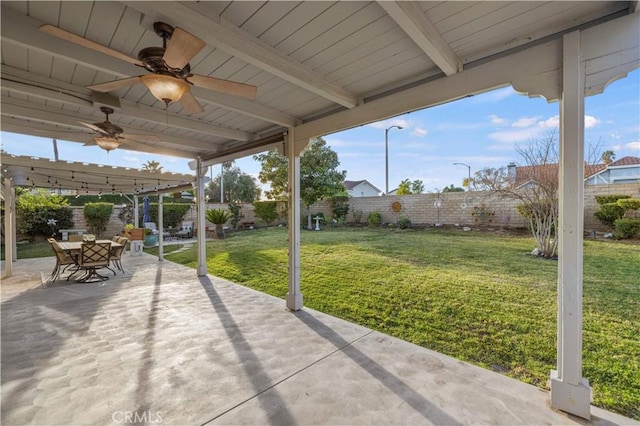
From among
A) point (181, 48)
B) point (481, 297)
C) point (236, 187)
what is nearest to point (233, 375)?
point (181, 48)

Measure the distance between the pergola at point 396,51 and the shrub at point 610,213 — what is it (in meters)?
8.54

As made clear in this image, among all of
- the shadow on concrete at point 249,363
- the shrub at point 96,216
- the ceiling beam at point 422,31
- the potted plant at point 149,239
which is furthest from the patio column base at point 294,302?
the shrub at point 96,216

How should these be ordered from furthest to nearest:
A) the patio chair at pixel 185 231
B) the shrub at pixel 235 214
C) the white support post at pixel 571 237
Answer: the shrub at pixel 235 214
the patio chair at pixel 185 231
the white support post at pixel 571 237

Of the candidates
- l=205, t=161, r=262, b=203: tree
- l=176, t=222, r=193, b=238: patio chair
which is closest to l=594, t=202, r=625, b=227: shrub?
l=176, t=222, r=193, b=238: patio chair

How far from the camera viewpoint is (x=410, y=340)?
302cm

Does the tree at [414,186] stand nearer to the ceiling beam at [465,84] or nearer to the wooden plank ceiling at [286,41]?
the ceiling beam at [465,84]

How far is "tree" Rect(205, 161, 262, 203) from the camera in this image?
23984 mm

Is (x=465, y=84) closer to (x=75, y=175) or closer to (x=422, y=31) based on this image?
(x=422, y=31)

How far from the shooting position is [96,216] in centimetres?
1175

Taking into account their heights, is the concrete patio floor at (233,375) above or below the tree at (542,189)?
below

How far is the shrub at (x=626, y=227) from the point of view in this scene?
7125 mm

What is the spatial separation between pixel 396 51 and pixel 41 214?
14.4 metres

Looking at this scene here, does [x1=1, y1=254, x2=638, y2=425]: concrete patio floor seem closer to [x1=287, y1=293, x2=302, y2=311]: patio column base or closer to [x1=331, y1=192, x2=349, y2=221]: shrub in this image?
[x1=287, y1=293, x2=302, y2=311]: patio column base

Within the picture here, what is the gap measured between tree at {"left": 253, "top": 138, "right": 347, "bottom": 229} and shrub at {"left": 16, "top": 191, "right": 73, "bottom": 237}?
832cm
